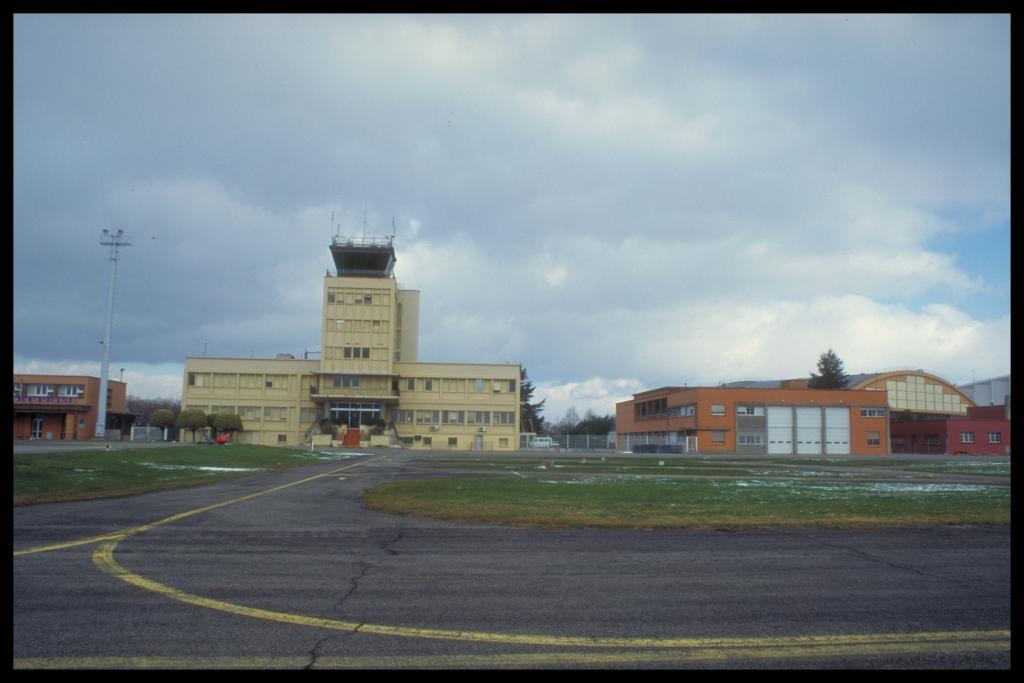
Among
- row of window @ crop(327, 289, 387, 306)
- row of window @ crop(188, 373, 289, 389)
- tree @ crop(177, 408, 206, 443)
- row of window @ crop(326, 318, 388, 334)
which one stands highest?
row of window @ crop(327, 289, 387, 306)

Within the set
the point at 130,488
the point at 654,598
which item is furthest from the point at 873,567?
the point at 130,488

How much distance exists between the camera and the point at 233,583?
7867 millimetres

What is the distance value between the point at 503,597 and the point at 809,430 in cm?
8450

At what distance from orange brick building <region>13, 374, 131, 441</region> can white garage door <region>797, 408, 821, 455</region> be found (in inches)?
3109

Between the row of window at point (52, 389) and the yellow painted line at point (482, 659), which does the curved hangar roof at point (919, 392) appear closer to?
the row of window at point (52, 389)

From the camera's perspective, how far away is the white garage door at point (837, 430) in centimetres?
8425

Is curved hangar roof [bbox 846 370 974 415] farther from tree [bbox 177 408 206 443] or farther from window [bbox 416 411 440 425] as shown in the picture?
tree [bbox 177 408 206 443]

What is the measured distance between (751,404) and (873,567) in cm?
7871

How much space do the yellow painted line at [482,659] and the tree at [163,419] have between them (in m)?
79.2

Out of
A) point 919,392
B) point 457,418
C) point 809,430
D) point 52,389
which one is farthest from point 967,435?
point 52,389

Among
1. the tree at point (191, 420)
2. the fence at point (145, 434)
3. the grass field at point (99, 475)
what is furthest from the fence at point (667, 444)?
the grass field at point (99, 475)

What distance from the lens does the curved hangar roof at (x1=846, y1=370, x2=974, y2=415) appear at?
390 feet

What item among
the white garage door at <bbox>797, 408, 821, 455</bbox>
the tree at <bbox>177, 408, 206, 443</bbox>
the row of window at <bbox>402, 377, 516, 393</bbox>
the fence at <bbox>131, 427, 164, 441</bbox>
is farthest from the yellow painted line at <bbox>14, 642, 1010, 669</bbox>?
the white garage door at <bbox>797, 408, 821, 455</bbox>

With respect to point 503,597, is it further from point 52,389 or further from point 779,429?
point 52,389
